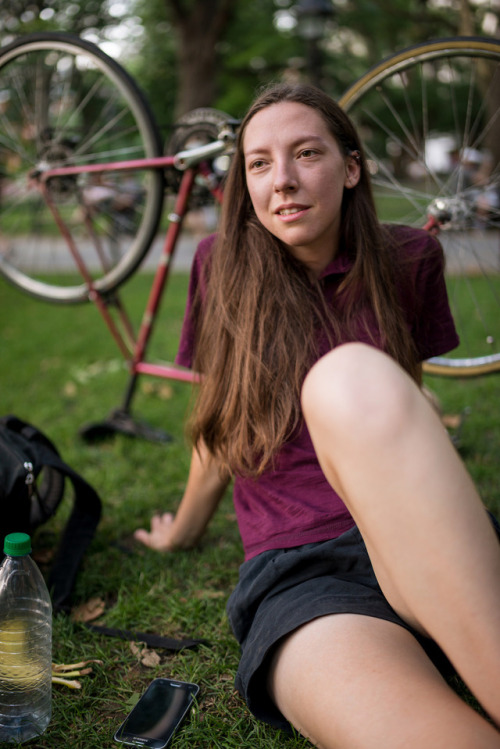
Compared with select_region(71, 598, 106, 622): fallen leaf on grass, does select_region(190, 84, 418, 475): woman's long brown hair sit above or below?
above

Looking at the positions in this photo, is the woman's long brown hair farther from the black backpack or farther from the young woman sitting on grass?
the black backpack

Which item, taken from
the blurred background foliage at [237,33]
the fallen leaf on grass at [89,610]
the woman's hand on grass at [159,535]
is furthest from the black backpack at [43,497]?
the blurred background foliage at [237,33]

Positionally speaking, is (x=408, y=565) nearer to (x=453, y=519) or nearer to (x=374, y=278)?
(x=453, y=519)

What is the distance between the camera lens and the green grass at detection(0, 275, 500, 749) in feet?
5.08

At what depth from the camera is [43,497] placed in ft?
7.00

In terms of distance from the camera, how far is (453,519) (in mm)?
1043

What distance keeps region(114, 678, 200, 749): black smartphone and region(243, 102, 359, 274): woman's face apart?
3.58ft

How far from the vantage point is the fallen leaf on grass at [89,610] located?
6.31 feet

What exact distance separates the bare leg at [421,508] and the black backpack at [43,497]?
3.37 ft

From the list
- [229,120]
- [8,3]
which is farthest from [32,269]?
[229,120]

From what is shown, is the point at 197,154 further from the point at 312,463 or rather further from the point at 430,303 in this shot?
the point at 312,463

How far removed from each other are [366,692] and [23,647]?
827 millimetres

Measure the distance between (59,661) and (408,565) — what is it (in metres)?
1.06

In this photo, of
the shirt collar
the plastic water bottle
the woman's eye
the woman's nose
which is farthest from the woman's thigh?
the woman's eye
